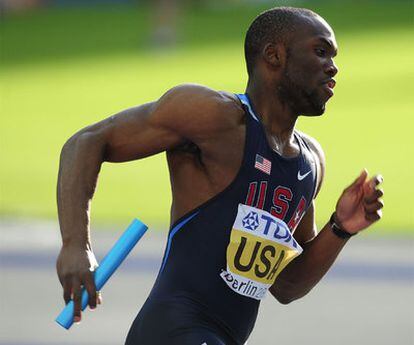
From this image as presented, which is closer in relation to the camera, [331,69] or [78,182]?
[78,182]

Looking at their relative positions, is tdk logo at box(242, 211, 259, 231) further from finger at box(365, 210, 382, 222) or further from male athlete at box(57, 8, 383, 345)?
finger at box(365, 210, 382, 222)

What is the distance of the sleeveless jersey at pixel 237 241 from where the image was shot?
4762 millimetres

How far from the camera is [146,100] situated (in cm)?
2341

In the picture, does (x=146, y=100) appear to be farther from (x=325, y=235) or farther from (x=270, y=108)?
(x=270, y=108)

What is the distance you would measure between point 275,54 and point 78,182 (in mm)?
913

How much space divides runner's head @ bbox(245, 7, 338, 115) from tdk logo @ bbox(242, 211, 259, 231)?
0.45 meters

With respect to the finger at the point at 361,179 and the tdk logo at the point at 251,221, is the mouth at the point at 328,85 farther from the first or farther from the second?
the tdk logo at the point at 251,221

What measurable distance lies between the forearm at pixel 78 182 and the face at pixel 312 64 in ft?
2.58

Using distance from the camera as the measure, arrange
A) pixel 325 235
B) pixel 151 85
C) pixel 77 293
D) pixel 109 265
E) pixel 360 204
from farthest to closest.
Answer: pixel 151 85, pixel 325 235, pixel 360 204, pixel 109 265, pixel 77 293

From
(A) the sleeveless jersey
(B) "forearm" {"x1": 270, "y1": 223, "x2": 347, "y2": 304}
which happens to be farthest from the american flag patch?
(B) "forearm" {"x1": 270, "y1": 223, "x2": 347, "y2": 304}

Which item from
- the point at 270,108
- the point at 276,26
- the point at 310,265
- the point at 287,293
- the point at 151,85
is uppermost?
the point at 276,26

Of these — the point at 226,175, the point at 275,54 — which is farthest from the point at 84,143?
the point at 275,54

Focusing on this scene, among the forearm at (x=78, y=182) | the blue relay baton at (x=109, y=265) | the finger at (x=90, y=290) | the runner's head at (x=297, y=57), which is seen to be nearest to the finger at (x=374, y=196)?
the runner's head at (x=297, y=57)

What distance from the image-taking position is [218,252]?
4.79 metres
